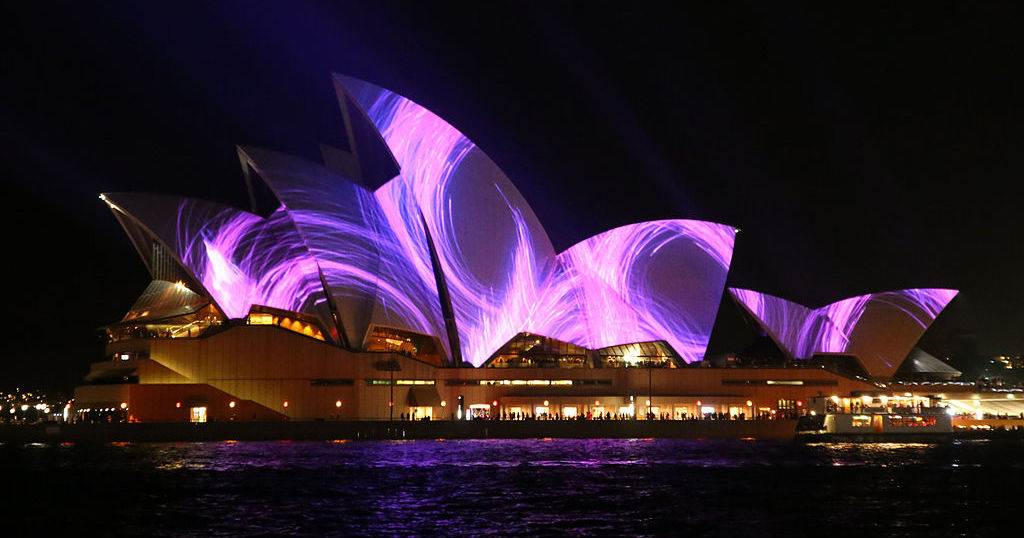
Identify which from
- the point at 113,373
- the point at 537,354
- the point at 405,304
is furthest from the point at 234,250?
the point at 537,354

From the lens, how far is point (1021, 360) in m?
107

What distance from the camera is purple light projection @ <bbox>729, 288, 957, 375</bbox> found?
6931 centimetres

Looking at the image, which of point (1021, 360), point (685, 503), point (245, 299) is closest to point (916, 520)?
point (685, 503)

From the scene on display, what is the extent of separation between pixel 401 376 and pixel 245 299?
10.2 m

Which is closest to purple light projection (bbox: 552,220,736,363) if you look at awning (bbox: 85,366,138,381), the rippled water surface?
the rippled water surface

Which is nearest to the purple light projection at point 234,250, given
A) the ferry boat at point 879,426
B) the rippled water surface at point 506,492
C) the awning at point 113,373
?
the awning at point 113,373

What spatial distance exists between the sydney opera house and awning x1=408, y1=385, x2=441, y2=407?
3.3 inches

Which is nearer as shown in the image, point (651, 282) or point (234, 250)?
point (234, 250)

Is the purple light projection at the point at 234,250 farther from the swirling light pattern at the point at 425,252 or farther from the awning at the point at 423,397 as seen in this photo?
the awning at the point at 423,397

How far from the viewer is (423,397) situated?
59.9 meters

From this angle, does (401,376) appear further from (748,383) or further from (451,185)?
(748,383)

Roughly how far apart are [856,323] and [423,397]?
31.5 metres

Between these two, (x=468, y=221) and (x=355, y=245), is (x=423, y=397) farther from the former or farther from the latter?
(x=468, y=221)

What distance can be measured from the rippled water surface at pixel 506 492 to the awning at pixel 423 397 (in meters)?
12.2
